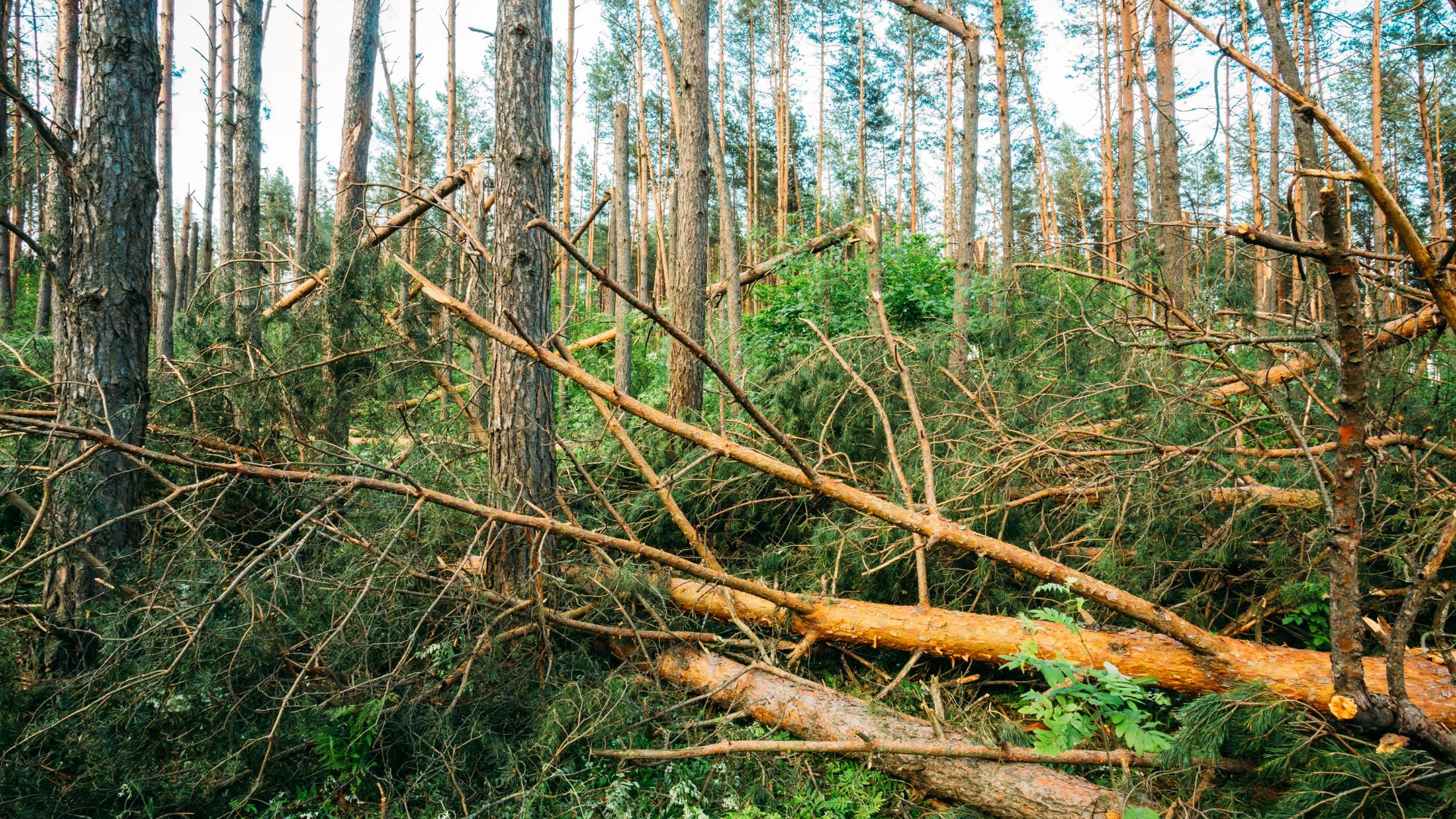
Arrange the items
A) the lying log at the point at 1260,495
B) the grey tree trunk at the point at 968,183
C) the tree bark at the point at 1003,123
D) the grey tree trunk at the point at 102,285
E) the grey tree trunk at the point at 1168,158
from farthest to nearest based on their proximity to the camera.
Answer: the tree bark at the point at 1003,123
the grey tree trunk at the point at 1168,158
the grey tree trunk at the point at 968,183
the grey tree trunk at the point at 102,285
the lying log at the point at 1260,495

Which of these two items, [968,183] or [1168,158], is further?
[1168,158]

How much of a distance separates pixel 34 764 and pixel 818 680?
3.05 meters

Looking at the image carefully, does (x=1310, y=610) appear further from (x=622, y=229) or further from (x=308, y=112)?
(x=308, y=112)

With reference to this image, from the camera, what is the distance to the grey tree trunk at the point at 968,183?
667cm

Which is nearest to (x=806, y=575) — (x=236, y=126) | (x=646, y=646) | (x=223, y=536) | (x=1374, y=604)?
(x=646, y=646)

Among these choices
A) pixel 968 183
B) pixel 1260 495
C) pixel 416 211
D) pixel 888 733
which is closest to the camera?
pixel 888 733

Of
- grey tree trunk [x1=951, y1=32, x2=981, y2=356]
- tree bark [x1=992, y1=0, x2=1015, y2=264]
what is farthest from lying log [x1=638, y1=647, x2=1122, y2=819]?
tree bark [x1=992, y1=0, x2=1015, y2=264]

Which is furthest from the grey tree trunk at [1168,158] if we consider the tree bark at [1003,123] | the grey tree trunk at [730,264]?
the grey tree trunk at [730,264]

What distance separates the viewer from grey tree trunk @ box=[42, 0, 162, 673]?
3469 millimetres

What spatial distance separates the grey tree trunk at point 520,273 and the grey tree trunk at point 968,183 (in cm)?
376

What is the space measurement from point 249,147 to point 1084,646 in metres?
8.11

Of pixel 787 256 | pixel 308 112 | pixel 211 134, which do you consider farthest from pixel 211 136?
pixel 787 256

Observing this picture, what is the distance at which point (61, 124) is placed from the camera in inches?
142

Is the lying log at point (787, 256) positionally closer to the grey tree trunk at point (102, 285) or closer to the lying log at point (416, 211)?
the lying log at point (416, 211)
